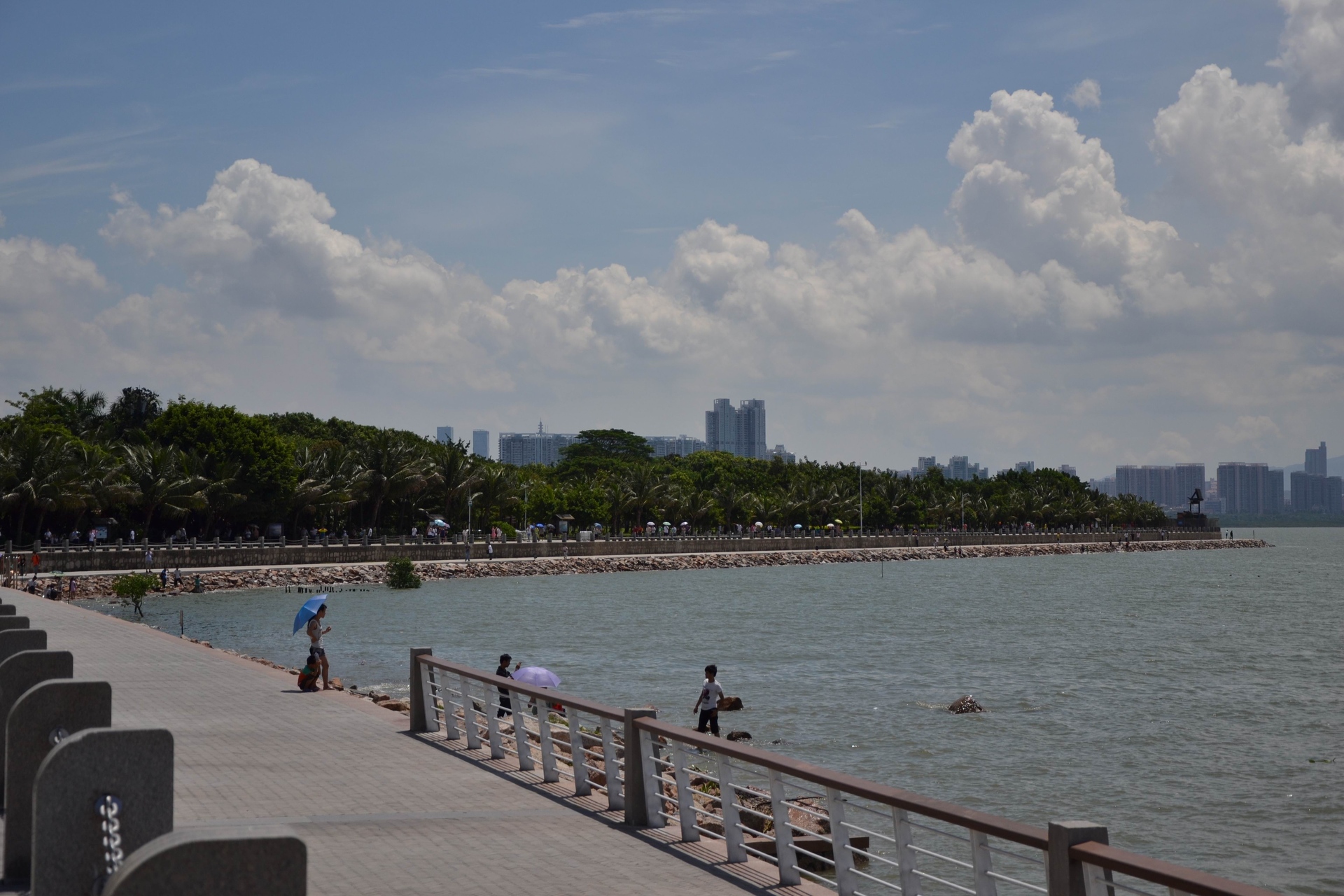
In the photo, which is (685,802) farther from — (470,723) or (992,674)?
(992,674)

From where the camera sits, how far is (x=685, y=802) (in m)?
10.9

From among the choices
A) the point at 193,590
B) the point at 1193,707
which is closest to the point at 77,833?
the point at 1193,707

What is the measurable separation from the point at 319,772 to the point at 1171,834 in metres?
12.7

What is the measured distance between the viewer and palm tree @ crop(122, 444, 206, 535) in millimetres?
74312

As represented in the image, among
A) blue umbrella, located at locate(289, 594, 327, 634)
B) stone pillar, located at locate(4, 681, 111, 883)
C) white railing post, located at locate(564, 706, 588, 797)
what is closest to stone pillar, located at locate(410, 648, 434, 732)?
white railing post, located at locate(564, 706, 588, 797)

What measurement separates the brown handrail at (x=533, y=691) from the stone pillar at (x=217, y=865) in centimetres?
693

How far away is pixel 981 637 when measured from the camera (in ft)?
167

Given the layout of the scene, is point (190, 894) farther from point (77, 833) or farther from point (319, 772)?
point (319, 772)

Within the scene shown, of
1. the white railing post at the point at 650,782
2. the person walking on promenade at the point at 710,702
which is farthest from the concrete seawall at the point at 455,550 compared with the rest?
the white railing post at the point at 650,782

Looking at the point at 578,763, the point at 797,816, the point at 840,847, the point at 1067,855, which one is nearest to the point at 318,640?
the point at 797,816

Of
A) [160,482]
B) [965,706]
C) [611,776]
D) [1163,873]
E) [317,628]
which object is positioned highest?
[160,482]

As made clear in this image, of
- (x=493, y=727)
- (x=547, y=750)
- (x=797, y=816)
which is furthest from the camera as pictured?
(x=797, y=816)

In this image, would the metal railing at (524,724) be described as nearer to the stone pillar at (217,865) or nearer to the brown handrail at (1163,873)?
the brown handrail at (1163,873)

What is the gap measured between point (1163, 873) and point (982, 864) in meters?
2.01
